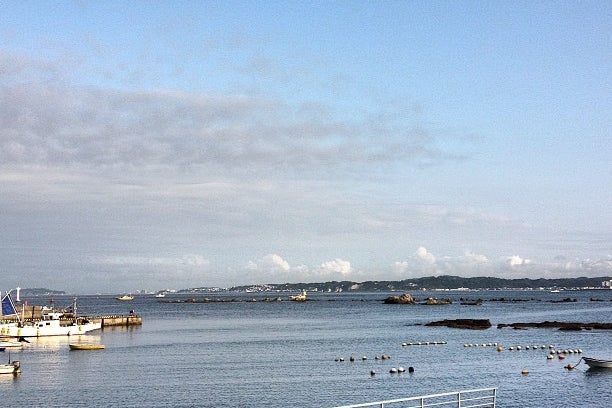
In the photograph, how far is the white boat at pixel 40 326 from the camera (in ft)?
385

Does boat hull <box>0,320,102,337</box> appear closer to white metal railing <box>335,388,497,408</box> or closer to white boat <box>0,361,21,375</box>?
white boat <box>0,361,21,375</box>

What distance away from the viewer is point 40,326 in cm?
12144

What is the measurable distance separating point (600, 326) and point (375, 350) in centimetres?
5166

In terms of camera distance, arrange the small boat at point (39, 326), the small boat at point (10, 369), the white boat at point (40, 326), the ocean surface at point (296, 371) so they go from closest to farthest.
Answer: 1. the ocean surface at point (296, 371)
2. the small boat at point (10, 369)
3. the small boat at point (39, 326)
4. the white boat at point (40, 326)

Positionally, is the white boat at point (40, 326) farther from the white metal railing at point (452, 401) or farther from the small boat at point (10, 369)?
the white metal railing at point (452, 401)

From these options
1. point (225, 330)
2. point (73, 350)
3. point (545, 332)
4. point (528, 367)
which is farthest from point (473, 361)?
point (225, 330)

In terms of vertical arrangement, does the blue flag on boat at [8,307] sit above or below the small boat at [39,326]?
above

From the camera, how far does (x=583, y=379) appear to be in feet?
211

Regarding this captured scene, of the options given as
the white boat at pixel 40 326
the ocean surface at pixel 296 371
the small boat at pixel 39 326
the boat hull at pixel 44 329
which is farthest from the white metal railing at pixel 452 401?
the white boat at pixel 40 326

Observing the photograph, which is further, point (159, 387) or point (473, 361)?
point (473, 361)

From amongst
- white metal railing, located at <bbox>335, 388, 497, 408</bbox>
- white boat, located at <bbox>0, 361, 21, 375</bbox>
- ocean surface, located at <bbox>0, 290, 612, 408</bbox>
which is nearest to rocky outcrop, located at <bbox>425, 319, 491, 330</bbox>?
ocean surface, located at <bbox>0, 290, 612, 408</bbox>

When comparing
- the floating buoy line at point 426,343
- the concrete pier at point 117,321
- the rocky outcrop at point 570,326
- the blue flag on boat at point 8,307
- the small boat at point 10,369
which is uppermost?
the blue flag on boat at point 8,307

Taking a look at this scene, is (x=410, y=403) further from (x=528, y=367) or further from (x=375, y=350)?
(x=375, y=350)

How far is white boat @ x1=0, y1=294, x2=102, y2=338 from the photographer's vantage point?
11744 centimetres
